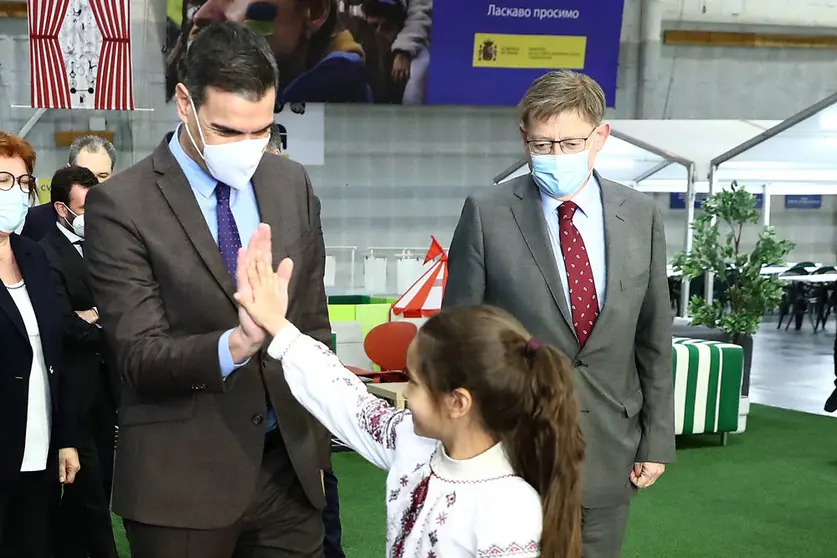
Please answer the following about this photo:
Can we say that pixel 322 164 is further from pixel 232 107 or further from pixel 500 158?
pixel 232 107

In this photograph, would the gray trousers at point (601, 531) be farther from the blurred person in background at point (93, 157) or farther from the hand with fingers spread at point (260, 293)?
the blurred person in background at point (93, 157)

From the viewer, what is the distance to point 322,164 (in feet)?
39.2

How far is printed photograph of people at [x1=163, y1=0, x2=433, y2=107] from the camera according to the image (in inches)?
423

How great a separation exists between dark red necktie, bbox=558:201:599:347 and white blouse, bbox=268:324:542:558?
1.72 feet

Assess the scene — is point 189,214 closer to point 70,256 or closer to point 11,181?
point 11,181

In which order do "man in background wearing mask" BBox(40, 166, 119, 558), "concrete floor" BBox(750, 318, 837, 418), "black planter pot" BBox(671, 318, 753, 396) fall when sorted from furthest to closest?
"concrete floor" BBox(750, 318, 837, 418), "black planter pot" BBox(671, 318, 753, 396), "man in background wearing mask" BBox(40, 166, 119, 558)

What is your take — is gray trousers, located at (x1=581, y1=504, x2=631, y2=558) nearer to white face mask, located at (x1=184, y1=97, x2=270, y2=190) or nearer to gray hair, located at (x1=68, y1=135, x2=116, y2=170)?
white face mask, located at (x1=184, y1=97, x2=270, y2=190)

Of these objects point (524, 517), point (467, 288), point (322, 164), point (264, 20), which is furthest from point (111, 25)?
point (524, 517)

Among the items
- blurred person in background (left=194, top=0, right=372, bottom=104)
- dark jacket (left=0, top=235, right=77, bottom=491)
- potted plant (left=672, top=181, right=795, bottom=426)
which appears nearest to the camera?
dark jacket (left=0, top=235, right=77, bottom=491)

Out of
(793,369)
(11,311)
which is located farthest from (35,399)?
(793,369)

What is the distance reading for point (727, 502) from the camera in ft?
17.2

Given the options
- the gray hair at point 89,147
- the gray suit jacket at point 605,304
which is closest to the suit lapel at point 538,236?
the gray suit jacket at point 605,304

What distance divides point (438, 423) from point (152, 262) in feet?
1.89

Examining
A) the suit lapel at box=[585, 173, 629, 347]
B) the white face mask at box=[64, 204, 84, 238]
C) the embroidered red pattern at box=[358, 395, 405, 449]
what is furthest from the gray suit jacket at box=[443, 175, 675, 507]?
the white face mask at box=[64, 204, 84, 238]
